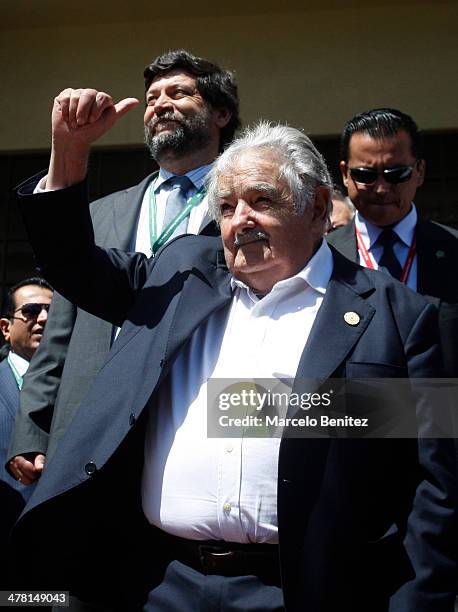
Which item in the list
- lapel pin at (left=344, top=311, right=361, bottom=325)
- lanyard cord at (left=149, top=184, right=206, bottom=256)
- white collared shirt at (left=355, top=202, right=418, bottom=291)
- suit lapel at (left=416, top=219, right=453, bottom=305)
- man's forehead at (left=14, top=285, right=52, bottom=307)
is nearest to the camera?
lapel pin at (left=344, top=311, right=361, bottom=325)

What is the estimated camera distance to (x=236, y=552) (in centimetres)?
226

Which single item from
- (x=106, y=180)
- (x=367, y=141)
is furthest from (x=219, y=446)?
(x=106, y=180)

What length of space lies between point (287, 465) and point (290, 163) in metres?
0.97

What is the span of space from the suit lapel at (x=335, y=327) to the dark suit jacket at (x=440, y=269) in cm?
67

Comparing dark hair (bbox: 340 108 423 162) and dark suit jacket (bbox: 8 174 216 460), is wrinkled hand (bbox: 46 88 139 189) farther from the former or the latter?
dark hair (bbox: 340 108 423 162)

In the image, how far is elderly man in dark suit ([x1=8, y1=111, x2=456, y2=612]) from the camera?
7.36 ft

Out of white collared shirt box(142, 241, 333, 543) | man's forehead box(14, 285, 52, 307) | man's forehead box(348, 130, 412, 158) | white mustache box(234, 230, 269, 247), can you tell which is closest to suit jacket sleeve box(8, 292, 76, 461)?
white collared shirt box(142, 241, 333, 543)

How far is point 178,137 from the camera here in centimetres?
354

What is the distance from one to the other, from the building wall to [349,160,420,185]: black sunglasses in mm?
3769

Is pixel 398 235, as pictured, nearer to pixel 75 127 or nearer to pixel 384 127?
pixel 384 127

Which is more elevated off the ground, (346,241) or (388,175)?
(388,175)

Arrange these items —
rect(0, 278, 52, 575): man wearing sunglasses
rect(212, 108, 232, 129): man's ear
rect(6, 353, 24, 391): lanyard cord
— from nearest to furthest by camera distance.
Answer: rect(212, 108, 232, 129): man's ear, rect(0, 278, 52, 575): man wearing sunglasses, rect(6, 353, 24, 391): lanyard cord

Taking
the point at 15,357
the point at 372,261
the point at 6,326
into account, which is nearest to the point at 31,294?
the point at 6,326

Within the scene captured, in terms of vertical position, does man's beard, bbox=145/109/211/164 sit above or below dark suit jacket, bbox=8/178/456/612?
above
